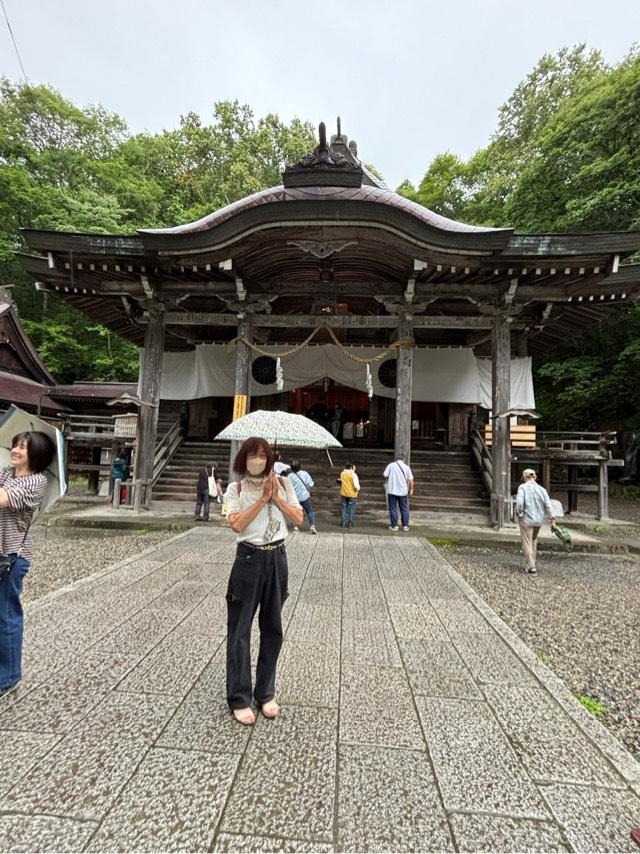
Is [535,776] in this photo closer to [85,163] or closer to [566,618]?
[566,618]

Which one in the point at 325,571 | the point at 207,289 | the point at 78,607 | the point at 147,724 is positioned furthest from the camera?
the point at 207,289

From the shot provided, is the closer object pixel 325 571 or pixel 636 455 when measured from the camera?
pixel 325 571

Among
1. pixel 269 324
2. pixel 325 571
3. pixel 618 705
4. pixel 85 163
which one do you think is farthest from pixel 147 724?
pixel 85 163

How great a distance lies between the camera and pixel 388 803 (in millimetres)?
1830

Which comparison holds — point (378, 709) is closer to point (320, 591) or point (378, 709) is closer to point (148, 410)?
point (320, 591)

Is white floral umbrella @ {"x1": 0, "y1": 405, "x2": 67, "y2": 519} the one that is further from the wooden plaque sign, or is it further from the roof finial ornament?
the roof finial ornament

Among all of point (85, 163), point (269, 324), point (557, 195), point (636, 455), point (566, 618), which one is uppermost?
point (85, 163)

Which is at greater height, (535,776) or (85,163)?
(85,163)

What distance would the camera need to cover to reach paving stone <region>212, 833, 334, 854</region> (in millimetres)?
1587

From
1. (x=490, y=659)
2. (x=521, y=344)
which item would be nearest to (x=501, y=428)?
(x=521, y=344)

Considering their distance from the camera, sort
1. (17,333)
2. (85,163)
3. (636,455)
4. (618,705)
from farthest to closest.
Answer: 1. (85,163)
2. (636,455)
3. (17,333)
4. (618,705)

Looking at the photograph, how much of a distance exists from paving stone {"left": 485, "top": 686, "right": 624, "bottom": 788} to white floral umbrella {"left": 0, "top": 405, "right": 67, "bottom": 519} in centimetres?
303

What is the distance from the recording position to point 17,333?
16.9 metres

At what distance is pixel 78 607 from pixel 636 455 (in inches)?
863
